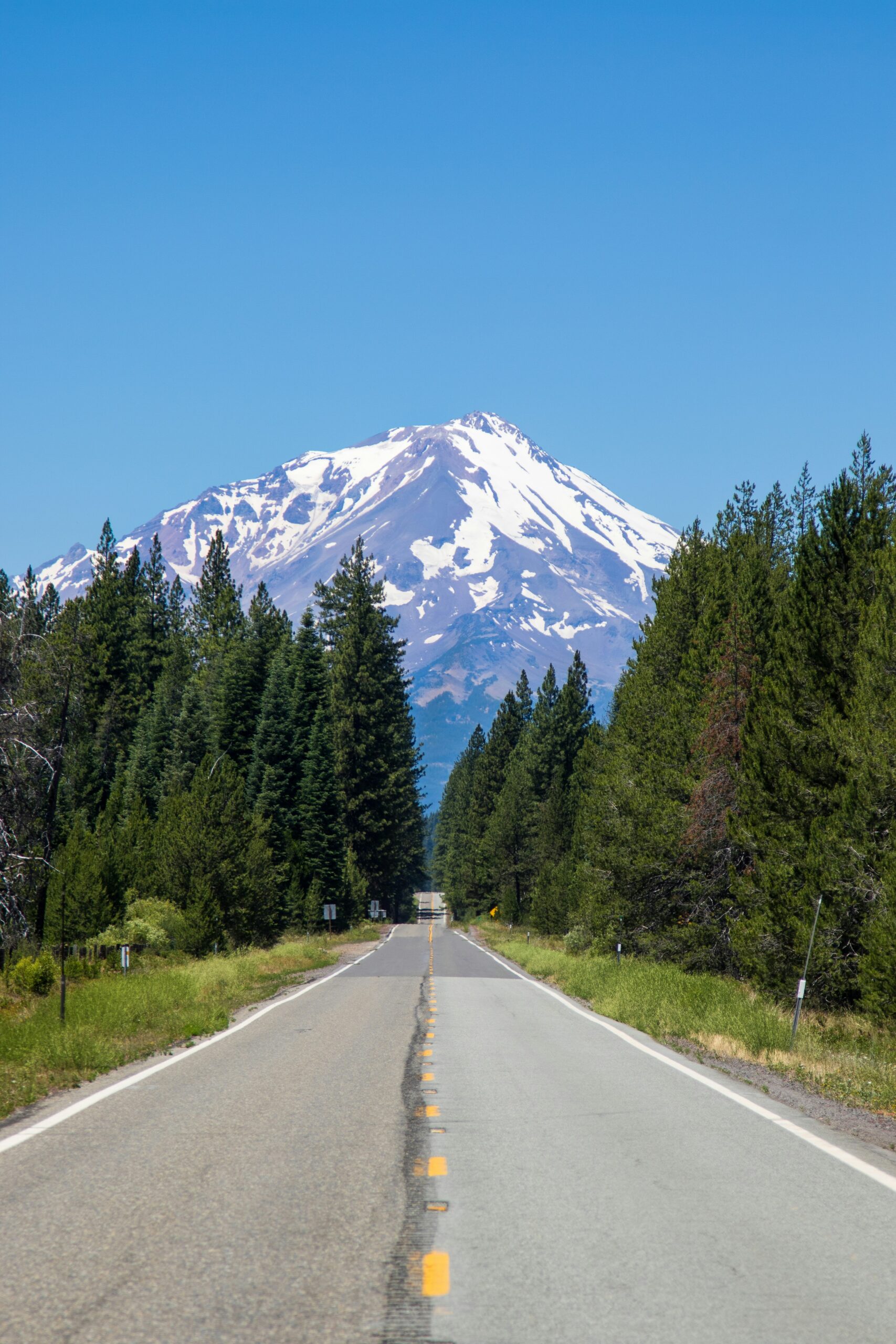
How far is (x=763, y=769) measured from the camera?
21797mm

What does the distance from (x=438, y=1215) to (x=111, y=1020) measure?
402 inches

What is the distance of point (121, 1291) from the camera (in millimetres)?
4809

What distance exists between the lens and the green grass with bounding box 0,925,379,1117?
11531 mm

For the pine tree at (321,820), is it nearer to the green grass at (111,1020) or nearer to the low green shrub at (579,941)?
the low green shrub at (579,941)

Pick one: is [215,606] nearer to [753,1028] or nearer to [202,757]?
[202,757]

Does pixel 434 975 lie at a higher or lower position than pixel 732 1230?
lower

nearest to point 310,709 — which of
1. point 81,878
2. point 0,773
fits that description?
point 81,878

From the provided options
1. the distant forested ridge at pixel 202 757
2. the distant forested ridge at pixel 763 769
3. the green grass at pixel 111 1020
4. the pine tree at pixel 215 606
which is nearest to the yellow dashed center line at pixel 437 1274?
the green grass at pixel 111 1020

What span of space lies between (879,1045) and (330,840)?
185 ft

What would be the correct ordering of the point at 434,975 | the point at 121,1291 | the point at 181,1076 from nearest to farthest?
the point at 121,1291 < the point at 181,1076 < the point at 434,975

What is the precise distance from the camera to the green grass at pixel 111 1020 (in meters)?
11.5

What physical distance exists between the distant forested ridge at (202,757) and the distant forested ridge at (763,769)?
1438 cm

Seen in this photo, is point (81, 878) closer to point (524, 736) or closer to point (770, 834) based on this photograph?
point (770, 834)

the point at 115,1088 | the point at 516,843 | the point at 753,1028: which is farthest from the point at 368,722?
the point at 115,1088
